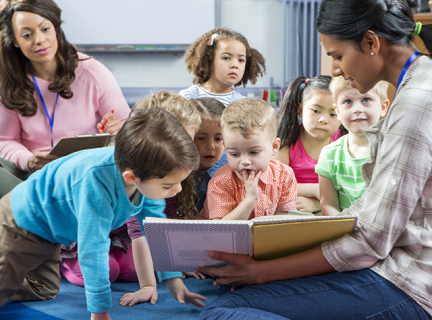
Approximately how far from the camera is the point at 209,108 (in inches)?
62.9

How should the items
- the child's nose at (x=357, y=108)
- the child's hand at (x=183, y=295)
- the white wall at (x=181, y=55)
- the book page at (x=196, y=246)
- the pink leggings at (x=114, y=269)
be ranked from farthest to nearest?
1. the white wall at (x=181, y=55)
2. the pink leggings at (x=114, y=269)
3. the child's nose at (x=357, y=108)
4. the child's hand at (x=183, y=295)
5. the book page at (x=196, y=246)

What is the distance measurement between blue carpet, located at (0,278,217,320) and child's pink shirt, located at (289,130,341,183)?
2.14 feet

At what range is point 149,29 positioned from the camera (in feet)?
14.6

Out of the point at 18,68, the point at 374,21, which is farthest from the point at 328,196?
the point at 18,68

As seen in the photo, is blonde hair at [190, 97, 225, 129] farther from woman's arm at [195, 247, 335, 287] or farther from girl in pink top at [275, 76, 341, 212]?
woman's arm at [195, 247, 335, 287]

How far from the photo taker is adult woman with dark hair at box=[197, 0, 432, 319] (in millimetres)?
858

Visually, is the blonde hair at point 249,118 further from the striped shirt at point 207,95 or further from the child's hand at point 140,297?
the striped shirt at point 207,95

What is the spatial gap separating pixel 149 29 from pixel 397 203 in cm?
406

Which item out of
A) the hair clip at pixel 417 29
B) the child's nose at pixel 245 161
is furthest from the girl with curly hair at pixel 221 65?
the hair clip at pixel 417 29

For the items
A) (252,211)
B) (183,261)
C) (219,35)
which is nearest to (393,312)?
(183,261)

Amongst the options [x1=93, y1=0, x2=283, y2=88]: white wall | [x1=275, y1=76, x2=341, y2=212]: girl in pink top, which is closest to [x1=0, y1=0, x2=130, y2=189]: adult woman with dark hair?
[x1=275, y1=76, x2=341, y2=212]: girl in pink top

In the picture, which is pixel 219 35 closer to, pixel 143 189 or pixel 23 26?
pixel 23 26

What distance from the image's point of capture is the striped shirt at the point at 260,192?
4.53 ft

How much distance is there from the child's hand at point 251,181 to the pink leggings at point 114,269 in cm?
59
